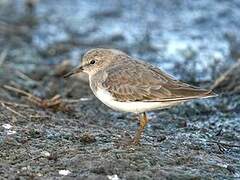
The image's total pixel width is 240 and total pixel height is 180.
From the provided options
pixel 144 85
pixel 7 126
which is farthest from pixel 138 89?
pixel 7 126

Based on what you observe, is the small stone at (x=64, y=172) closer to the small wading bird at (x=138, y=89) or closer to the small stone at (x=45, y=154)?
the small stone at (x=45, y=154)

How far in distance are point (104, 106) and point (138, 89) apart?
1917 mm

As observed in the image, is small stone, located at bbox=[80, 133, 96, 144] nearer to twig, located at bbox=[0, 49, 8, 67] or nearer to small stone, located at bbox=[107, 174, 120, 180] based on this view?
small stone, located at bbox=[107, 174, 120, 180]

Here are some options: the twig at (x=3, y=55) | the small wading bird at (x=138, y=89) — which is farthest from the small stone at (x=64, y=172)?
the twig at (x=3, y=55)

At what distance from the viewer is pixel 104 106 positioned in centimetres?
776

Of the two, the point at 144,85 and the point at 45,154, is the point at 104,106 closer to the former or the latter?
the point at 144,85

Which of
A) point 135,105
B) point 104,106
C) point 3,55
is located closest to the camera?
point 135,105

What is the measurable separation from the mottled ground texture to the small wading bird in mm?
355

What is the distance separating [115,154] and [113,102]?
58cm

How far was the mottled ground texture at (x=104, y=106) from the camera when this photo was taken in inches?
214

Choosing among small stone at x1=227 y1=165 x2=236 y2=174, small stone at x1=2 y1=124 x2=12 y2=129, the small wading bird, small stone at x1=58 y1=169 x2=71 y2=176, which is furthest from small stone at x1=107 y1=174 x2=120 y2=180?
small stone at x1=2 y1=124 x2=12 y2=129

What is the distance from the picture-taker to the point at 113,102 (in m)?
5.94

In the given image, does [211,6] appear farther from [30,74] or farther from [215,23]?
[30,74]

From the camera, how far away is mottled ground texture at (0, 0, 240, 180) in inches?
214
